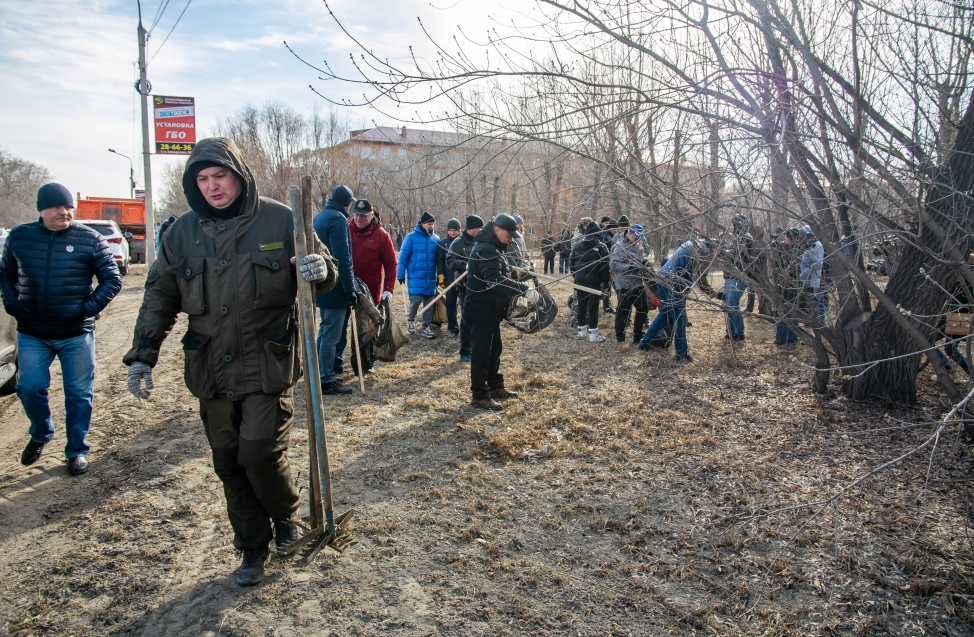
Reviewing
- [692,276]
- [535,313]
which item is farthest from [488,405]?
[692,276]

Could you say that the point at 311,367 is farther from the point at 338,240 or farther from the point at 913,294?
the point at 913,294

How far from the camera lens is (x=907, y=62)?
3.69m

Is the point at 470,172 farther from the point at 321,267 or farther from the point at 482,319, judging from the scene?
the point at 321,267

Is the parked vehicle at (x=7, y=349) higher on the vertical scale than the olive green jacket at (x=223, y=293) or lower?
lower

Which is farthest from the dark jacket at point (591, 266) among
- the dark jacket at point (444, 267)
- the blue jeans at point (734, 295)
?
the blue jeans at point (734, 295)

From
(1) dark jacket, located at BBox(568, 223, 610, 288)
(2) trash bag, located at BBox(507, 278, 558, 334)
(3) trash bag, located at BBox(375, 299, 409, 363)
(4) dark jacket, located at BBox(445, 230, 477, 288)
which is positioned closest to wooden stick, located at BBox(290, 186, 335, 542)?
(3) trash bag, located at BBox(375, 299, 409, 363)

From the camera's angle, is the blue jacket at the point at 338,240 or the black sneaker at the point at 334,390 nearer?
the blue jacket at the point at 338,240

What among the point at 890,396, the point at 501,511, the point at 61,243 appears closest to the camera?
the point at 501,511

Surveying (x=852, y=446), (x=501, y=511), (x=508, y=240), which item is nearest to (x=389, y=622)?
(x=501, y=511)

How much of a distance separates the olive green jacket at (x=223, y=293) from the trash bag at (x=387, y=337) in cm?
351

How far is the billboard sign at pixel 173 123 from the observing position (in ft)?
50.5

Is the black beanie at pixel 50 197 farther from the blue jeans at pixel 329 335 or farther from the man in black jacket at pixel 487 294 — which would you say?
the man in black jacket at pixel 487 294

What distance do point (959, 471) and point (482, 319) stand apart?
12.5ft

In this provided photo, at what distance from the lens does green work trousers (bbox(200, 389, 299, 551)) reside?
2703mm
